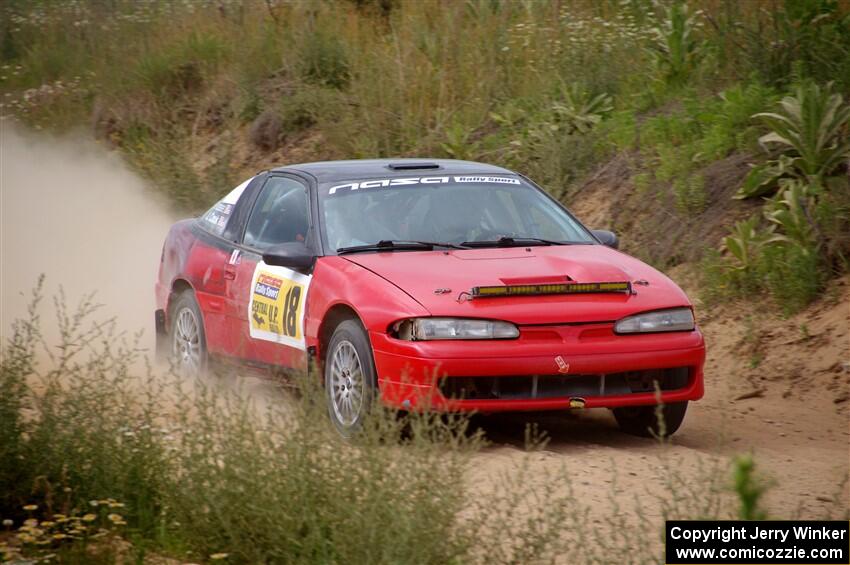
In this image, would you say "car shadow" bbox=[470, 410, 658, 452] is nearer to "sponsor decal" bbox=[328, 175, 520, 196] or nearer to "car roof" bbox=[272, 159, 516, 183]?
"sponsor decal" bbox=[328, 175, 520, 196]

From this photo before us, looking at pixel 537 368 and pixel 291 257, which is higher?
pixel 291 257

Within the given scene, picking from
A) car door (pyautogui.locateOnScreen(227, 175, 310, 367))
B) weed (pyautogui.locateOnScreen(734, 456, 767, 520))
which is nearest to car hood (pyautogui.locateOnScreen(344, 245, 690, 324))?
car door (pyautogui.locateOnScreen(227, 175, 310, 367))

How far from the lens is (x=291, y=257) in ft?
27.6

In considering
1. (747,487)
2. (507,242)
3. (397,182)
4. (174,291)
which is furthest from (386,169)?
(747,487)

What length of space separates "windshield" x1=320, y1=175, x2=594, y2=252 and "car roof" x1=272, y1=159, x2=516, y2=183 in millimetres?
91

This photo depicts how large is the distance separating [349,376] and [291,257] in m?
0.89

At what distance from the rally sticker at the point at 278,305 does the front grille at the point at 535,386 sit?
3.98 feet

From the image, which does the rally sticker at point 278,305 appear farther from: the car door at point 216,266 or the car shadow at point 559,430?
the car shadow at point 559,430

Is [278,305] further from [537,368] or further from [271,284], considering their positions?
[537,368]

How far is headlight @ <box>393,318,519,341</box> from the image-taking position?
7477 millimetres

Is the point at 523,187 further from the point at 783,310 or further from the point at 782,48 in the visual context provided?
the point at 782,48

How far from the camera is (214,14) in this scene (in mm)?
22516

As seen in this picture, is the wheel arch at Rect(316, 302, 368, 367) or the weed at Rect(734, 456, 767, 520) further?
the wheel arch at Rect(316, 302, 368, 367)

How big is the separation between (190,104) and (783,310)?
38.3ft
